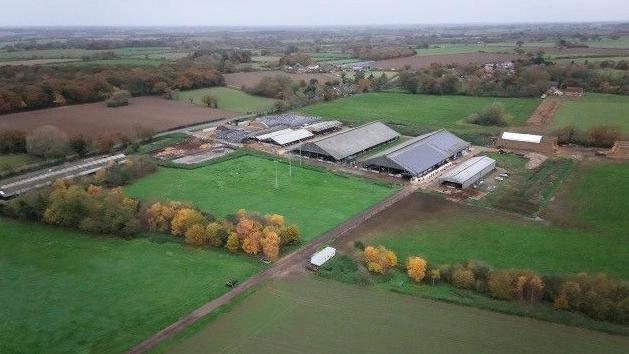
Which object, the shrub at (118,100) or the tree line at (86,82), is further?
the shrub at (118,100)

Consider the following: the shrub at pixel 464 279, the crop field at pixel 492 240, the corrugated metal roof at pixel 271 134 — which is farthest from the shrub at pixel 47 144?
the shrub at pixel 464 279

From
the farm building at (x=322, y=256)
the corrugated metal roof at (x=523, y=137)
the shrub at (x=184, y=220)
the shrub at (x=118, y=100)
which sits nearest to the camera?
the farm building at (x=322, y=256)

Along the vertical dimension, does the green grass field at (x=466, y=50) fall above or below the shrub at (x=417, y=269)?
above

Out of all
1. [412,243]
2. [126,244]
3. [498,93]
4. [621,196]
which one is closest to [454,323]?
[412,243]

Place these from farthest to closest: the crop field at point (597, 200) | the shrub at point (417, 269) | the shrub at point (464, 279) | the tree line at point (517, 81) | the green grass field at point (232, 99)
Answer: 1. the tree line at point (517, 81)
2. the green grass field at point (232, 99)
3. the crop field at point (597, 200)
4. the shrub at point (417, 269)
5. the shrub at point (464, 279)

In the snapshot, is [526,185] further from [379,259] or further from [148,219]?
[148,219]

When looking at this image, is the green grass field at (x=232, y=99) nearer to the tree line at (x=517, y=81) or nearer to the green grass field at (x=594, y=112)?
the tree line at (x=517, y=81)

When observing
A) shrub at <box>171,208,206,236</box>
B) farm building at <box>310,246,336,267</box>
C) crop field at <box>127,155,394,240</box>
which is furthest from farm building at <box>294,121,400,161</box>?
farm building at <box>310,246,336,267</box>
